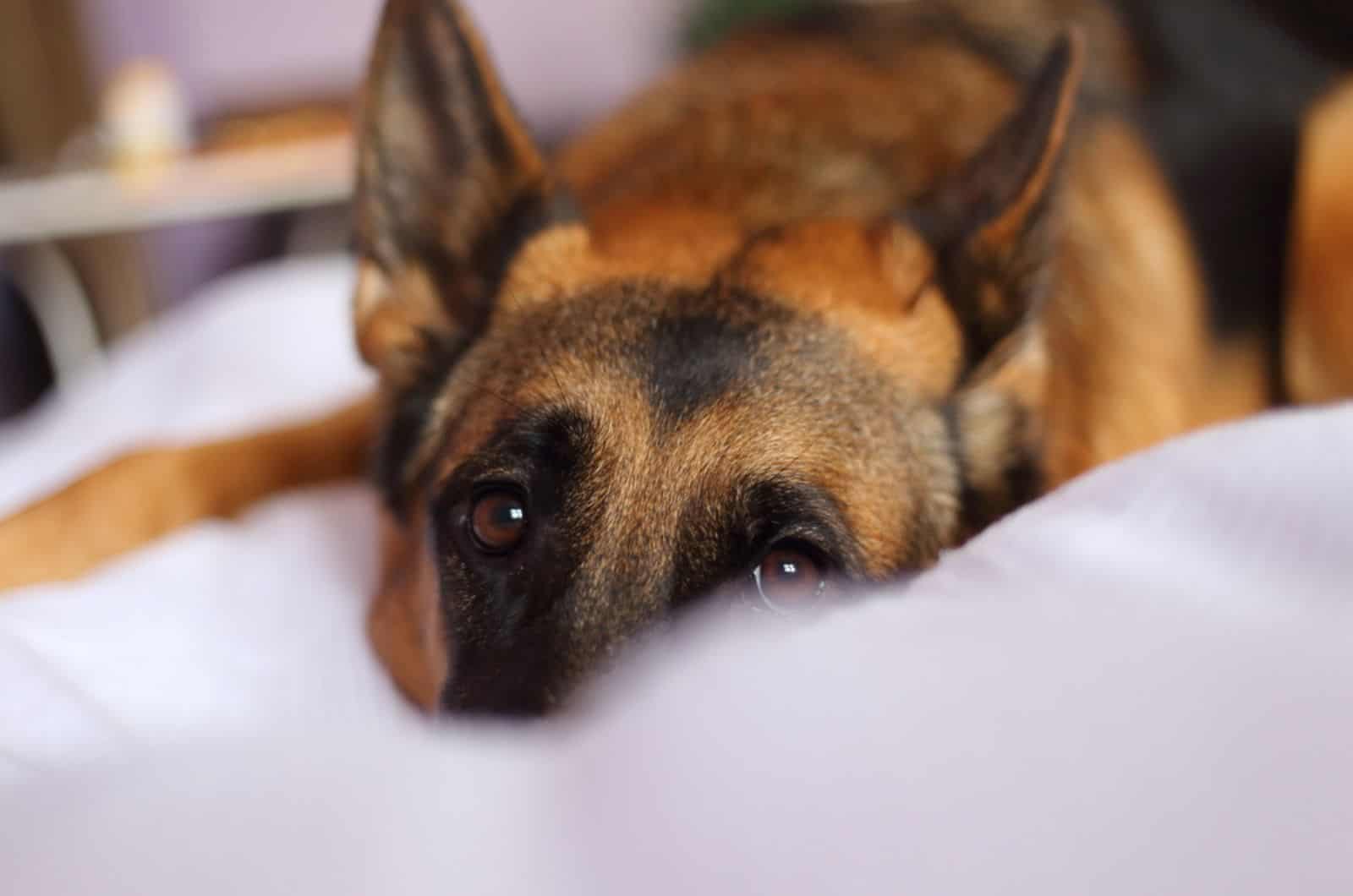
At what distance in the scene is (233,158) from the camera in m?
3.39

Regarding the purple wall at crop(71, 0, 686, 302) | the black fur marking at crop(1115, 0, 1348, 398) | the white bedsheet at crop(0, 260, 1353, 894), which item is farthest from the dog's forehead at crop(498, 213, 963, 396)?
the purple wall at crop(71, 0, 686, 302)

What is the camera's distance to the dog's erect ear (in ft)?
3.51

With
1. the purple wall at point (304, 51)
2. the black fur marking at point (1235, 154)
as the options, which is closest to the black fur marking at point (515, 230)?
the black fur marking at point (1235, 154)

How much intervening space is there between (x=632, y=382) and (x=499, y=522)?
0.17 metres

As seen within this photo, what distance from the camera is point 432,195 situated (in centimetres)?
123

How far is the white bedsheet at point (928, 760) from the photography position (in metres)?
0.46

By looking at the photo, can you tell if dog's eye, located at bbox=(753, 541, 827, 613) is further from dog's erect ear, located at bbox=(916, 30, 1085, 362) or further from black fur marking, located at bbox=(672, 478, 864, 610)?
dog's erect ear, located at bbox=(916, 30, 1085, 362)

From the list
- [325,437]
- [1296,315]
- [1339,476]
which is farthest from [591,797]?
[1296,315]

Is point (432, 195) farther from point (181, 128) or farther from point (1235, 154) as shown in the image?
point (181, 128)

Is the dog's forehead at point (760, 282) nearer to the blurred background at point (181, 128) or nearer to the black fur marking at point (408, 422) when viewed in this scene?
the black fur marking at point (408, 422)

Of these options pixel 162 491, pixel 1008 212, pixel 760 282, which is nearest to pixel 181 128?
pixel 162 491

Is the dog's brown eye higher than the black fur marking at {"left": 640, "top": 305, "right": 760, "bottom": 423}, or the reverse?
the black fur marking at {"left": 640, "top": 305, "right": 760, "bottom": 423}

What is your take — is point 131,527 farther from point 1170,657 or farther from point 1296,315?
point 1296,315

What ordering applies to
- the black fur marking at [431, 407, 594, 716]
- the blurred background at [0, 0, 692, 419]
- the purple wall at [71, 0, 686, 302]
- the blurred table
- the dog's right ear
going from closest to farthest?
the black fur marking at [431, 407, 594, 716] < the dog's right ear < the blurred table < the blurred background at [0, 0, 692, 419] < the purple wall at [71, 0, 686, 302]
